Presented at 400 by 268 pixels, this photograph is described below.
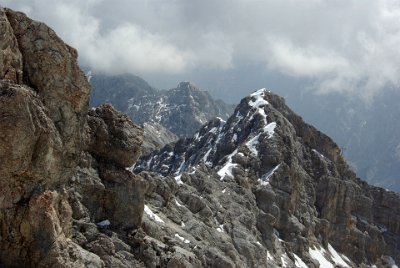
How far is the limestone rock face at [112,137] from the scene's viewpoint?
49.2m

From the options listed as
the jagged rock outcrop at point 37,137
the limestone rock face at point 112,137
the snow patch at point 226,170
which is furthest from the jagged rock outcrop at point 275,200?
the jagged rock outcrop at point 37,137

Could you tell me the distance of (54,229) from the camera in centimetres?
3675

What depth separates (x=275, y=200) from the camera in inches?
4067

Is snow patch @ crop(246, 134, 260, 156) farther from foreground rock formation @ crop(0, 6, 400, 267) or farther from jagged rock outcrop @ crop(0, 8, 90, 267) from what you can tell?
jagged rock outcrop @ crop(0, 8, 90, 267)

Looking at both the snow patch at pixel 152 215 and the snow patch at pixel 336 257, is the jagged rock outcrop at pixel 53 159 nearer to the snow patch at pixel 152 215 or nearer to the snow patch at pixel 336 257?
the snow patch at pixel 152 215

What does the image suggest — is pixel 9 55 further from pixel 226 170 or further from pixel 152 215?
pixel 226 170

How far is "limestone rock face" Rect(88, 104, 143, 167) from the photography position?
49250 millimetres

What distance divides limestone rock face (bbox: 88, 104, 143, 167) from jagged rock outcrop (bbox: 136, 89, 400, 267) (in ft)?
26.7

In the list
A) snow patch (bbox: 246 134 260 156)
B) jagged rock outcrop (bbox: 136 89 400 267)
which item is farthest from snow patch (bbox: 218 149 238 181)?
snow patch (bbox: 246 134 260 156)

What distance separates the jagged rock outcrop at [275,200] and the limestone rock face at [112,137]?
8129 millimetres

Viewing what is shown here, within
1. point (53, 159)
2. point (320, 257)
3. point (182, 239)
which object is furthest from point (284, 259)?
point (53, 159)

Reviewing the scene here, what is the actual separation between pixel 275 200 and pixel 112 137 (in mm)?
58896

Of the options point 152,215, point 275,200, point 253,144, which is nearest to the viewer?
point 152,215

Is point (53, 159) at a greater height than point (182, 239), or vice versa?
point (53, 159)
